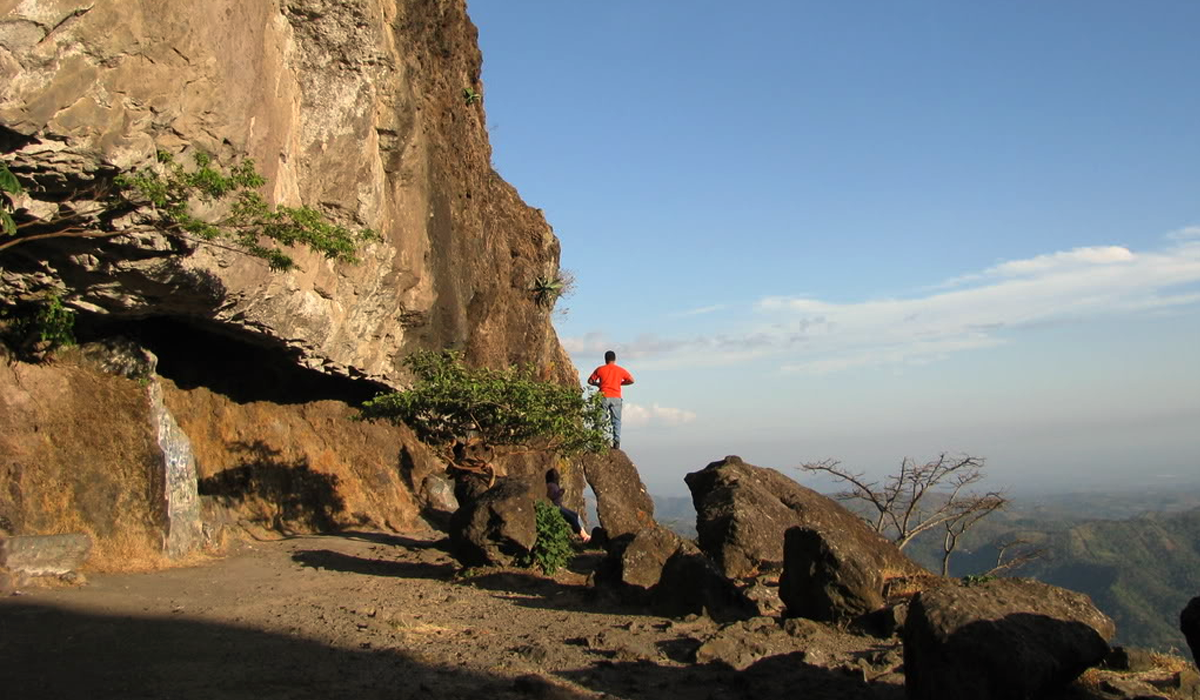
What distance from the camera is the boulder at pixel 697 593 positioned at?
10188 millimetres

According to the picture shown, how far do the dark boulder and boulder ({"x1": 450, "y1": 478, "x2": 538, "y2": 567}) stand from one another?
326 cm

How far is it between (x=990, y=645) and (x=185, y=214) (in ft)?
29.9

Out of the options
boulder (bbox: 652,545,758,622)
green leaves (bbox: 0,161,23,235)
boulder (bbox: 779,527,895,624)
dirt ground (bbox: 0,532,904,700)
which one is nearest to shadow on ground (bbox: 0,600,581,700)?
dirt ground (bbox: 0,532,904,700)

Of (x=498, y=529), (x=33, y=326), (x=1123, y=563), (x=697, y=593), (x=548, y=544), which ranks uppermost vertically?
(x=33, y=326)

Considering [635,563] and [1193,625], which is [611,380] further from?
[1193,625]

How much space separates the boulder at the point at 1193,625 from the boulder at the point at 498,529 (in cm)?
791

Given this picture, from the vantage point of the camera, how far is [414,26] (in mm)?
18391

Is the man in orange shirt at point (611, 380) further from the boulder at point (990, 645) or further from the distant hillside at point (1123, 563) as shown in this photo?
the distant hillside at point (1123, 563)

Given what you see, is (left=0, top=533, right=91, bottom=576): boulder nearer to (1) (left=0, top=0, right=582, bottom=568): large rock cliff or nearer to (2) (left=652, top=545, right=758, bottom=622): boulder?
(1) (left=0, top=0, right=582, bottom=568): large rock cliff

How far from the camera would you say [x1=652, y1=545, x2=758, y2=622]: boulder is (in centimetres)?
1019

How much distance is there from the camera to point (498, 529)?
12211 mm

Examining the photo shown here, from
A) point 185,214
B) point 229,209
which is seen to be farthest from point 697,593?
point 229,209

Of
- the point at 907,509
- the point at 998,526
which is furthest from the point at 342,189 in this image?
the point at 998,526

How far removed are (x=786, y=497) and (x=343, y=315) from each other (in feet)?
27.2
